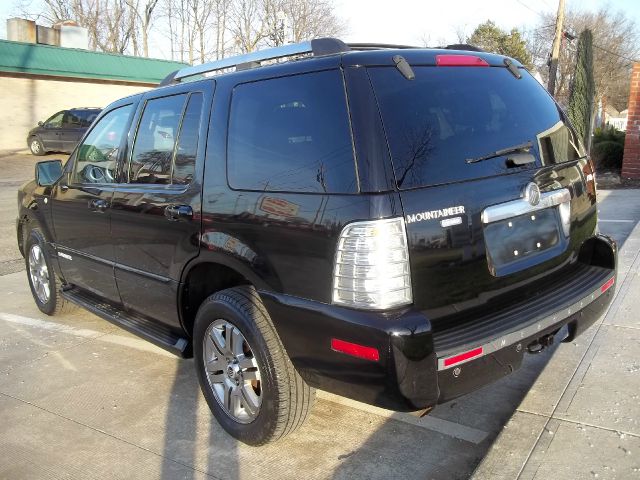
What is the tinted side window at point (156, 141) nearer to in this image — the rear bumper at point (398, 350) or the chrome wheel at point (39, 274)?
the rear bumper at point (398, 350)

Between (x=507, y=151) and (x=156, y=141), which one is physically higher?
(x=156, y=141)

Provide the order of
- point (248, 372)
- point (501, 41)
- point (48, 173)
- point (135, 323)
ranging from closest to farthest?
1. point (248, 372)
2. point (135, 323)
3. point (48, 173)
4. point (501, 41)

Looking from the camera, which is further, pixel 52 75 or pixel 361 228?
pixel 52 75

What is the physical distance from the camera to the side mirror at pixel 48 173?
16.3ft

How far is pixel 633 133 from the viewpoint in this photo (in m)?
12.4

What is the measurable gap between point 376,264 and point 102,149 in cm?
283

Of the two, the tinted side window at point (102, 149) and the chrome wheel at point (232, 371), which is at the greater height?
the tinted side window at point (102, 149)

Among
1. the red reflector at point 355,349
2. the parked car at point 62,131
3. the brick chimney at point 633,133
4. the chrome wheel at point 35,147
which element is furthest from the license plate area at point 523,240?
the chrome wheel at point 35,147

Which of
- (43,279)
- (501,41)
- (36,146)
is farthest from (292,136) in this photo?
(501,41)

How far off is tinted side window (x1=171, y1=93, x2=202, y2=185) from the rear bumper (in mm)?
996

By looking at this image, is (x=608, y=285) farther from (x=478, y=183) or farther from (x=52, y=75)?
(x=52, y=75)

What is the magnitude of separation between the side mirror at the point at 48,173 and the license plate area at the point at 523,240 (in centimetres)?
375

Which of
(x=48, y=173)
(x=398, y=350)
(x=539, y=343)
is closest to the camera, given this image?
(x=398, y=350)

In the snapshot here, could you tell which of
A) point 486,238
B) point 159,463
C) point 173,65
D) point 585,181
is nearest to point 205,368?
point 159,463
